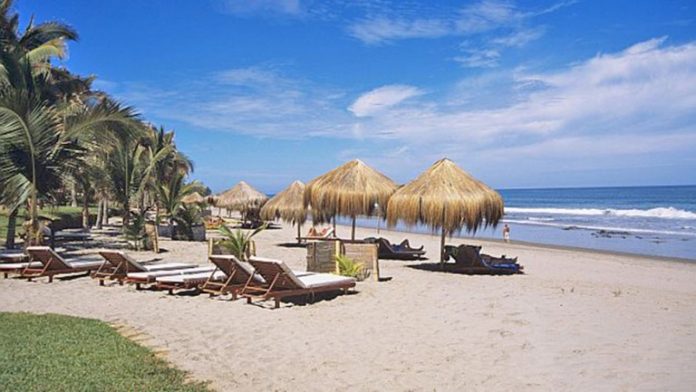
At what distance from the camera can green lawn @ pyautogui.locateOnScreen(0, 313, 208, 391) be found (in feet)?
13.5

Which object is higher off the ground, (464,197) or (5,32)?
(5,32)

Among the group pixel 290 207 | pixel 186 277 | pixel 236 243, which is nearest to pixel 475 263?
pixel 236 243

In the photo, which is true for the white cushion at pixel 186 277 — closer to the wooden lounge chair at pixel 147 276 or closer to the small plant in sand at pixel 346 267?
the wooden lounge chair at pixel 147 276

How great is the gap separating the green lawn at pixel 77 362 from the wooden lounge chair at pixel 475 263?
25.7 ft

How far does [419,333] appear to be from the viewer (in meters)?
6.32

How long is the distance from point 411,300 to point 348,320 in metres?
1.74

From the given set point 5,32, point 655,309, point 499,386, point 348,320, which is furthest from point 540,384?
point 5,32

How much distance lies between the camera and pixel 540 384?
14.9 feet

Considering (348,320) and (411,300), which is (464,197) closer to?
(411,300)

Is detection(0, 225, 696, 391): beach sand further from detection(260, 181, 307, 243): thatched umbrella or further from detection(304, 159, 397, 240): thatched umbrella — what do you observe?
detection(260, 181, 307, 243): thatched umbrella

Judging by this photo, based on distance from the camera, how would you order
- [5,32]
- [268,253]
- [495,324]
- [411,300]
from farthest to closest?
[268,253], [5,32], [411,300], [495,324]

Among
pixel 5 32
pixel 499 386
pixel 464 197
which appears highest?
pixel 5 32

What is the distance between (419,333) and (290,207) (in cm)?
1251

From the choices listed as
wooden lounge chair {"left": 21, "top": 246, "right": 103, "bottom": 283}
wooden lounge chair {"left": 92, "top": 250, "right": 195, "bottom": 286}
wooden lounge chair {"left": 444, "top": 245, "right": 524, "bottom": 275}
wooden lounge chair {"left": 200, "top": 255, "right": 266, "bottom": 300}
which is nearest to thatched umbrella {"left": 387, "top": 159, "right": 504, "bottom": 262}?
wooden lounge chair {"left": 444, "top": 245, "right": 524, "bottom": 275}
